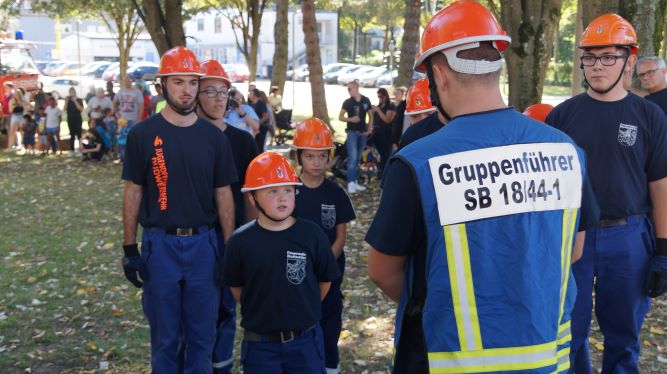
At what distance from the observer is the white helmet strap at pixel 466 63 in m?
2.30

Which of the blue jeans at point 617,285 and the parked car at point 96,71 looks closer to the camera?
the blue jeans at point 617,285

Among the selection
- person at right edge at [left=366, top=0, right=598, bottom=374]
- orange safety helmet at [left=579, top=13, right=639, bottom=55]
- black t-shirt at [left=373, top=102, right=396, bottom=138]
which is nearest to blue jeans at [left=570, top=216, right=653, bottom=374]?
orange safety helmet at [left=579, top=13, right=639, bottom=55]

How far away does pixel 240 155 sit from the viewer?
5.20 metres

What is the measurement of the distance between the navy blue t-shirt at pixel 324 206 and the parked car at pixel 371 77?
151 ft

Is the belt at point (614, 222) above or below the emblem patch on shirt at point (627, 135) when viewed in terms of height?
below

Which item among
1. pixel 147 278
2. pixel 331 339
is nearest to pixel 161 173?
pixel 147 278

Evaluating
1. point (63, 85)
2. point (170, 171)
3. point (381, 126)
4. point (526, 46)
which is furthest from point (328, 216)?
point (63, 85)

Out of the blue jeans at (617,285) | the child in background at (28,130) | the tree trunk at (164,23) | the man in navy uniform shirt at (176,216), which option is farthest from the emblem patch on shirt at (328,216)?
the child in background at (28,130)

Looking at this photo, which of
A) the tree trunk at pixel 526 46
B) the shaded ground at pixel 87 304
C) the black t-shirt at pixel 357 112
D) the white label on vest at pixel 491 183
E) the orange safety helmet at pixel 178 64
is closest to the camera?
the white label on vest at pixel 491 183

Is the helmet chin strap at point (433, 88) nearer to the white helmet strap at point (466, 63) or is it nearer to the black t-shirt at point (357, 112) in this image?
the white helmet strap at point (466, 63)

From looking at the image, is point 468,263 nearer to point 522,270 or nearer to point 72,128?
point 522,270

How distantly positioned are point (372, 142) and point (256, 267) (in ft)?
35.0

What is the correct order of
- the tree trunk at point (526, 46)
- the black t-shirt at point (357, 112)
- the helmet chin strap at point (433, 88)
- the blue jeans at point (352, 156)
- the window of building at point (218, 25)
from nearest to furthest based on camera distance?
the helmet chin strap at point (433, 88) → the tree trunk at point (526, 46) → the blue jeans at point (352, 156) → the black t-shirt at point (357, 112) → the window of building at point (218, 25)

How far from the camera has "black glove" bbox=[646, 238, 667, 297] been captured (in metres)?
4.08
